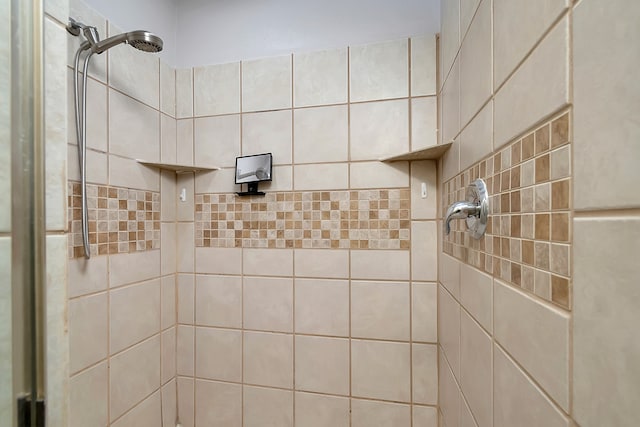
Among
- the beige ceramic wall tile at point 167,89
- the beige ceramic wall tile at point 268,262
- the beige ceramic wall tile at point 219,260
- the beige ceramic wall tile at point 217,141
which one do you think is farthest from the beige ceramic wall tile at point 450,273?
the beige ceramic wall tile at point 167,89

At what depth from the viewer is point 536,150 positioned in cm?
41

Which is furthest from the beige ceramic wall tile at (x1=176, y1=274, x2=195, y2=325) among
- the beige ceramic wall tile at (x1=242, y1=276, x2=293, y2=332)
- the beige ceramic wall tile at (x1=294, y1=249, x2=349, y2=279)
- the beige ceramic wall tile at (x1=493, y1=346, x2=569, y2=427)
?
the beige ceramic wall tile at (x1=493, y1=346, x2=569, y2=427)

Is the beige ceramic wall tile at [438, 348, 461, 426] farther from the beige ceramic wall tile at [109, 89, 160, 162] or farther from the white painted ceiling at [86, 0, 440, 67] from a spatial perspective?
the beige ceramic wall tile at [109, 89, 160, 162]

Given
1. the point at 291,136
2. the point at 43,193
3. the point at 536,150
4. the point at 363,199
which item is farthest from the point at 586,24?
the point at 291,136

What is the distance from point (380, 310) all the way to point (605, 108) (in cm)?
101

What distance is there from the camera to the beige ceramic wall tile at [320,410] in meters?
1.18

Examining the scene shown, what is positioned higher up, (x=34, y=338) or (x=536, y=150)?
(x=536, y=150)

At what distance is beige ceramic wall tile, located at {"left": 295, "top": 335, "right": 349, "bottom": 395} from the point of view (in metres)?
1.19

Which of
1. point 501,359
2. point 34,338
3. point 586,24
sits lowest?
point 501,359

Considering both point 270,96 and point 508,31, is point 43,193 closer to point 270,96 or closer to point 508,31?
point 508,31

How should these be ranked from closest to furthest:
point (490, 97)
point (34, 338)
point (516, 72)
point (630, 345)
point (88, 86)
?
point (630, 345)
point (34, 338)
point (516, 72)
point (490, 97)
point (88, 86)

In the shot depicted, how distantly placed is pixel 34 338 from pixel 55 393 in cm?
9

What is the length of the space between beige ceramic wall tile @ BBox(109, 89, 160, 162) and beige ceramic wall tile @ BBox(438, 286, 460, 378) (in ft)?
4.21

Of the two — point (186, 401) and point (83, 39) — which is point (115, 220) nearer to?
point (83, 39)
